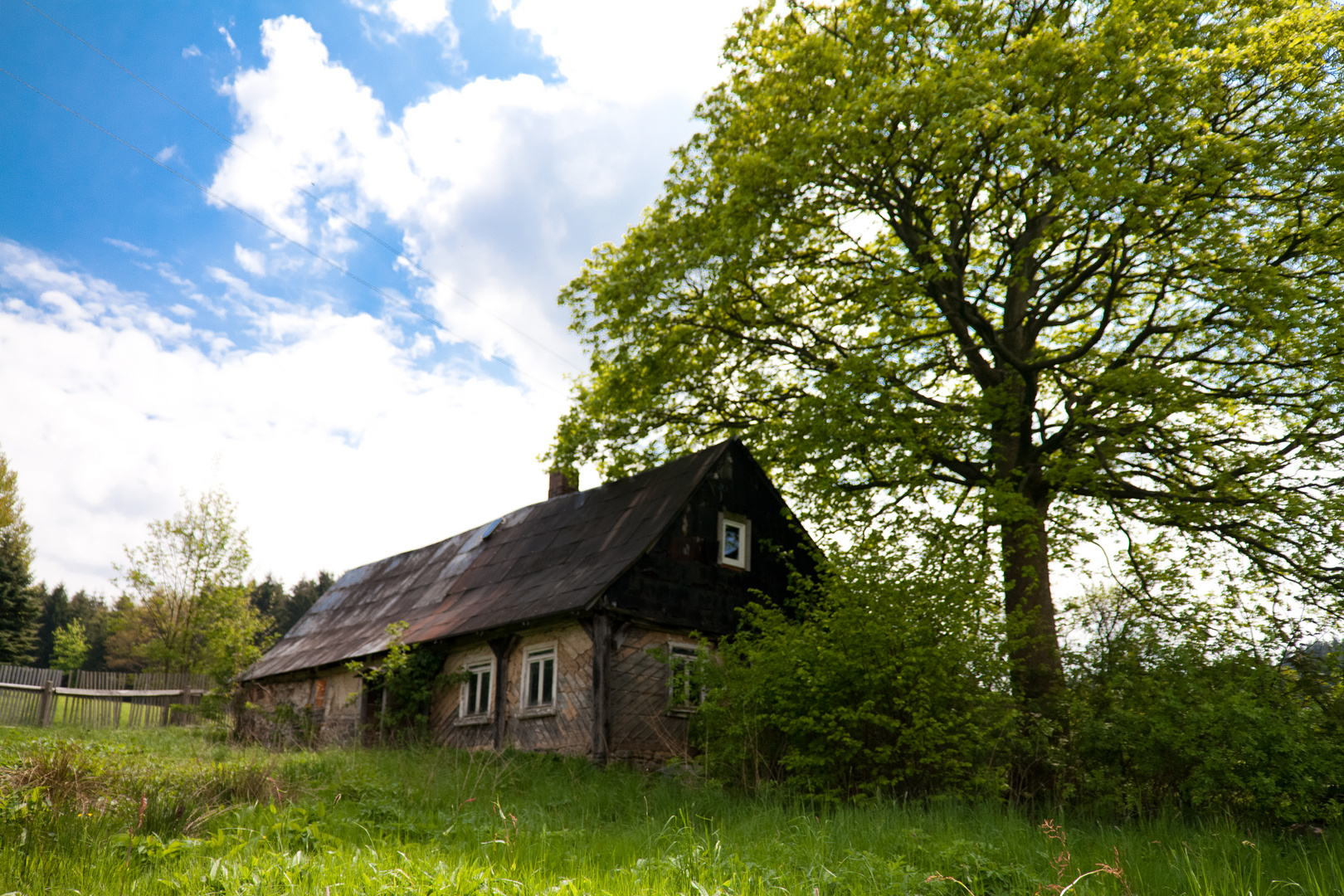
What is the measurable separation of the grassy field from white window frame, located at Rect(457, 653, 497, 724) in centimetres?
680

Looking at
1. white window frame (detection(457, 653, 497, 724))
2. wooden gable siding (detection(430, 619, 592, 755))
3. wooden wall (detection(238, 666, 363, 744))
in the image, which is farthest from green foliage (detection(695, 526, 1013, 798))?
wooden wall (detection(238, 666, 363, 744))

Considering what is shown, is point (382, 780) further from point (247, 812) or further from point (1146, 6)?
point (1146, 6)

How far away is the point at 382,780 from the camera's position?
33.0 feet

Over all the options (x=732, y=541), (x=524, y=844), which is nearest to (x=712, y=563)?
(x=732, y=541)

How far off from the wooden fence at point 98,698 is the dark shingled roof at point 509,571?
4868mm

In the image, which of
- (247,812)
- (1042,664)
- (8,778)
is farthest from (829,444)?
(8,778)

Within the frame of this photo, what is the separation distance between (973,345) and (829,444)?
329 centimetres

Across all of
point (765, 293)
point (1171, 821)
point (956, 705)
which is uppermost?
point (765, 293)

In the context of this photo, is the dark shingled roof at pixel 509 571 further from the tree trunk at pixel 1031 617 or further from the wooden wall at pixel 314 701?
the tree trunk at pixel 1031 617

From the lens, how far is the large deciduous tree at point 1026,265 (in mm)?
12273

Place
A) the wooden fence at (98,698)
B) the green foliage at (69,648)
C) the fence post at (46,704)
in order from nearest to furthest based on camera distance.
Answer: the wooden fence at (98,698) < the fence post at (46,704) < the green foliage at (69,648)

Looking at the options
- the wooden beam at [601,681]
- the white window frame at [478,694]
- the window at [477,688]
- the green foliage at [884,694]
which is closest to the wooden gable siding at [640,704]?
the wooden beam at [601,681]

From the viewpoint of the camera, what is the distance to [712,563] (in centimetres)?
1759

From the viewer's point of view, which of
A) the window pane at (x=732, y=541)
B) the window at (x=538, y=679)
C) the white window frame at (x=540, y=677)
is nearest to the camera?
the white window frame at (x=540, y=677)
